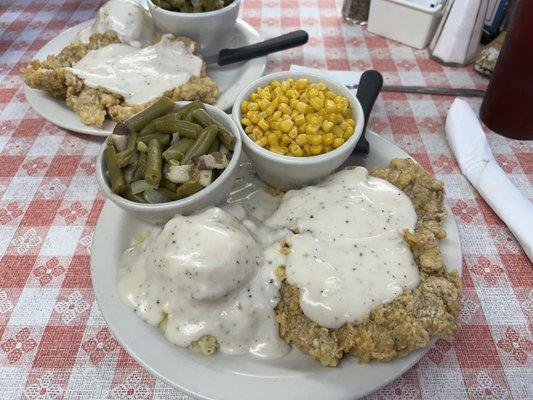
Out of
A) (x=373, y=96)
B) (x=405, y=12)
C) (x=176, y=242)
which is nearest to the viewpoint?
(x=176, y=242)

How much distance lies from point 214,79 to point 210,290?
160 centimetres

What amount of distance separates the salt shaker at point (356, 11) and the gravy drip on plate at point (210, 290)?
2.35 meters

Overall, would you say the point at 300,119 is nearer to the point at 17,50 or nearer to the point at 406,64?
the point at 406,64

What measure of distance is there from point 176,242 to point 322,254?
0.51m

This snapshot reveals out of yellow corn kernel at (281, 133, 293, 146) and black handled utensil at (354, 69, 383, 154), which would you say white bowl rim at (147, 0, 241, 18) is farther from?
yellow corn kernel at (281, 133, 293, 146)

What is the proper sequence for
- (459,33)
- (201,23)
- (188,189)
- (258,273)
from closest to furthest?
(258,273)
(188,189)
(201,23)
(459,33)

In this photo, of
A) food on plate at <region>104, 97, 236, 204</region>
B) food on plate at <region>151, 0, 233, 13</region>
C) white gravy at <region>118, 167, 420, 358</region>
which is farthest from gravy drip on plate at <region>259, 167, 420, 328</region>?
food on plate at <region>151, 0, 233, 13</region>

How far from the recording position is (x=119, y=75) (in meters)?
2.41

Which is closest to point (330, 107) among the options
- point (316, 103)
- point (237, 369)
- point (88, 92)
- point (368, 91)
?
point (316, 103)

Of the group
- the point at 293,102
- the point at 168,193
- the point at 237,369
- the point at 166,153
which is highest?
the point at 293,102

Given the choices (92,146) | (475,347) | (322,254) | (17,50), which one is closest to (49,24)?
(17,50)

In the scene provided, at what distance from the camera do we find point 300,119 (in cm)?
187

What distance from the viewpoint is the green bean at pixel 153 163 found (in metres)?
1.72

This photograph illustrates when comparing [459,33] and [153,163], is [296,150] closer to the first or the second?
[153,163]
